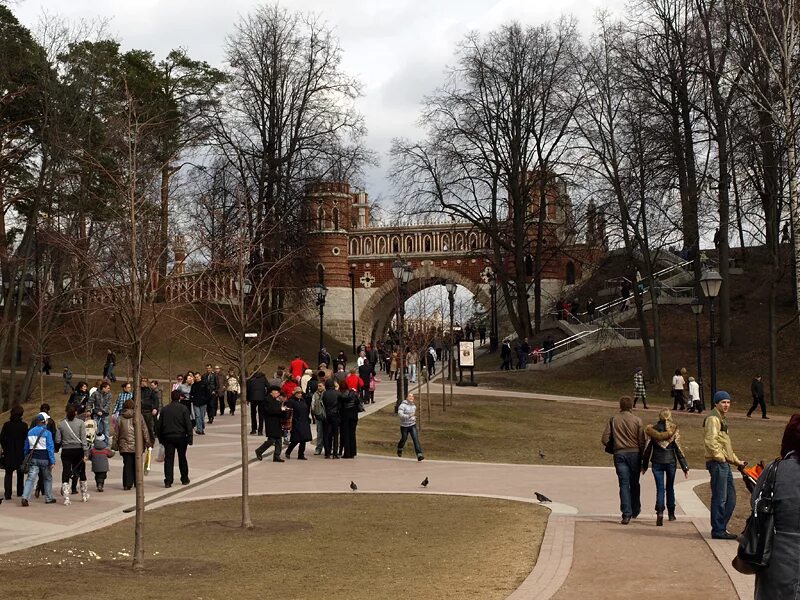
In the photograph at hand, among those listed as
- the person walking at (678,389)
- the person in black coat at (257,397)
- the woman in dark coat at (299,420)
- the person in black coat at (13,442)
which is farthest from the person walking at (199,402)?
the person walking at (678,389)

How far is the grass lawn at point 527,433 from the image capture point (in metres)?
26.3

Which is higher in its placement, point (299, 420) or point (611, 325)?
point (611, 325)

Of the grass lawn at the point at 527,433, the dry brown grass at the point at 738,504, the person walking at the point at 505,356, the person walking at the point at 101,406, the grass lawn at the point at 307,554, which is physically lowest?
the grass lawn at the point at 307,554

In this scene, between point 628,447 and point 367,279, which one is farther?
point 367,279

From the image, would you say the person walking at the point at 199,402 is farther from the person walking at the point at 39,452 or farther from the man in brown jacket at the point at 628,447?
the man in brown jacket at the point at 628,447

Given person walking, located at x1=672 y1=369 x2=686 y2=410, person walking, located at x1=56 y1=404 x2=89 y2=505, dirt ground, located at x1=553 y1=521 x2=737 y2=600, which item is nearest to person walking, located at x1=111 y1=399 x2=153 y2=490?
person walking, located at x1=56 y1=404 x2=89 y2=505

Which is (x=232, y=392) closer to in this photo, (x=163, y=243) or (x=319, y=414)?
(x=163, y=243)

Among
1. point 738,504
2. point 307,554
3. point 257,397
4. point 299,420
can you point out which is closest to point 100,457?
point 299,420

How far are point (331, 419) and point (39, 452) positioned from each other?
727cm

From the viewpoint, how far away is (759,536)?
6.73 meters

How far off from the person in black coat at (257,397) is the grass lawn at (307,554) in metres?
10.2

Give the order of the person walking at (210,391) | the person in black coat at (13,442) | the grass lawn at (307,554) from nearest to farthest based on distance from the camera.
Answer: the grass lawn at (307,554)
the person in black coat at (13,442)
the person walking at (210,391)

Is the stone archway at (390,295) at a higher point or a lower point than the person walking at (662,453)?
higher

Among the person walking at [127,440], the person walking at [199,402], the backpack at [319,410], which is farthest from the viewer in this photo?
the person walking at [199,402]
